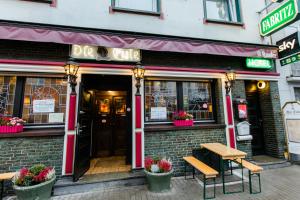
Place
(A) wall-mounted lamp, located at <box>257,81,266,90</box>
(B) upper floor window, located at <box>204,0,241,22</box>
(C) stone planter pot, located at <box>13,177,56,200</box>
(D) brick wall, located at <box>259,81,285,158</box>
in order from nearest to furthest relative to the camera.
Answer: (C) stone planter pot, located at <box>13,177,56,200</box>, (D) brick wall, located at <box>259,81,285,158</box>, (B) upper floor window, located at <box>204,0,241,22</box>, (A) wall-mounted lamp, located at <box>257,81,266,90</box>

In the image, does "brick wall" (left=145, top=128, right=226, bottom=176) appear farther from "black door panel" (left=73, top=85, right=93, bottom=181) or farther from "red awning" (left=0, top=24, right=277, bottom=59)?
"red awning" (left=0, top=24, right=277, bottom=59)

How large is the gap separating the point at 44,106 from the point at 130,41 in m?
3.02

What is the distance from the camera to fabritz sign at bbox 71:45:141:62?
4.82 m

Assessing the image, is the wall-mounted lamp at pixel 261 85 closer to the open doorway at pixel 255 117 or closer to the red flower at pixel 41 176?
the open doorway at pixel 255 117

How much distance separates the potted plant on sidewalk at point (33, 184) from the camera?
3.51 metres

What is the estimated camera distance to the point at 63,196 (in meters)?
4.06

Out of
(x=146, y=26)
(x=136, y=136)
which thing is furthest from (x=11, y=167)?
(x=146, y=26)

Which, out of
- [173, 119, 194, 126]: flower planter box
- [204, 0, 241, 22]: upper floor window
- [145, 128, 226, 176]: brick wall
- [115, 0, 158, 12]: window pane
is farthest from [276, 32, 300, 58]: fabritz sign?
[115, 0, 158, 12]: window pane

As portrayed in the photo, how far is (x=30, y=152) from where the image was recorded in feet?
14.2

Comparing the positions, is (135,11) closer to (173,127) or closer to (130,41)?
(130,41)

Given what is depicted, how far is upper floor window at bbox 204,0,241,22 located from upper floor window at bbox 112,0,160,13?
79.3 inches

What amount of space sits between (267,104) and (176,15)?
482 centimetres

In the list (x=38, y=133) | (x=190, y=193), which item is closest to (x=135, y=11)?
(x=38, y=133)

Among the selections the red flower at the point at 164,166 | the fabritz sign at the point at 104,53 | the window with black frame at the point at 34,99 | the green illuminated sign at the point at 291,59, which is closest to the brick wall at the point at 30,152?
the window with black frame at the point at 34,99
